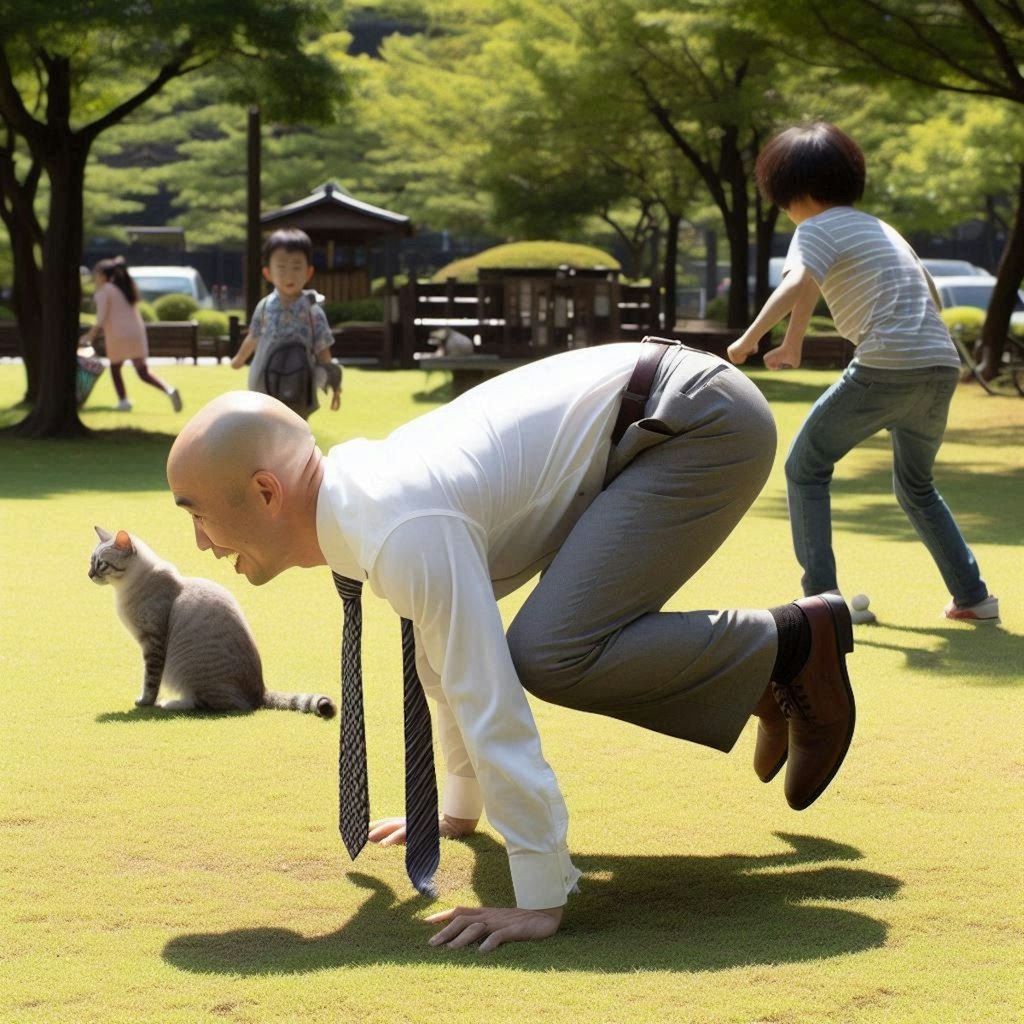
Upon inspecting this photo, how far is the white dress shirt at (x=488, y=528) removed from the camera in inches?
131

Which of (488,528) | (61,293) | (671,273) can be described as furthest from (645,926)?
Answer: (671,273)

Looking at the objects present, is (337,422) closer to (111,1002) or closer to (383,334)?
(383,334)

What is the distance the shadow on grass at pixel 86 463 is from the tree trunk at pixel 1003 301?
11.8 meters

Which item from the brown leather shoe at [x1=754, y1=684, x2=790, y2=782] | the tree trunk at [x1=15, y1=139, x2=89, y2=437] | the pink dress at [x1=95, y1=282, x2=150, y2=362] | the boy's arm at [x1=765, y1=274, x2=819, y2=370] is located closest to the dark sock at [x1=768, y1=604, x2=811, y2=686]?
the brown leather shoe at [x1=754, y1=684, x2=790, y2=782]

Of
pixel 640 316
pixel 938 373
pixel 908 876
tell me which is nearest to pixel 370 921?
pixel 908 876

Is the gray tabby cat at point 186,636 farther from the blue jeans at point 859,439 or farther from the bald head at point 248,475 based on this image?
the blue jeans at point 859,439

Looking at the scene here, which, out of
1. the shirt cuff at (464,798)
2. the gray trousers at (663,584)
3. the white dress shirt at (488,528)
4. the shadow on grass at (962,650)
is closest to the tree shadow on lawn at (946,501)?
the shadow on grass at (962,650)

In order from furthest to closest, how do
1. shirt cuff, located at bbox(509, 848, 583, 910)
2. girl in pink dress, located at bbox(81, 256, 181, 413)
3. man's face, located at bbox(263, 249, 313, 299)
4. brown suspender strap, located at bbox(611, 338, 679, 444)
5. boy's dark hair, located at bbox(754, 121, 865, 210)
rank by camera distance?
girl in pink dress, located at bbox(81, 256, 181, 413) < man's face, located at bbox(263, 249, 313, 299) < boy's dark hair, located at bbox(754, 121, 865, 210) < brown suspender strap, located at bbox(611, 338, 679, 444) < shirt cuff, located at bbox(509, 848, 583, 910)

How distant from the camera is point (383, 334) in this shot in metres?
28.5

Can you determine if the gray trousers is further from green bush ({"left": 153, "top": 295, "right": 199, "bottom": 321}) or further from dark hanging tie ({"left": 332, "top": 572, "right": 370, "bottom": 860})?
green bush ({"left": 153, "top": 295, "right": 199, "bottom": 321})

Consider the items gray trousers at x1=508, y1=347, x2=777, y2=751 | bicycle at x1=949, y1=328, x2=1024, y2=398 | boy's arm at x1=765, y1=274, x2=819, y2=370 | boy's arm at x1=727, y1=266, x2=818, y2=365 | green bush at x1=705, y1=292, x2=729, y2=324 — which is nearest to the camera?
gray trousers at x1=508, y1=347, x2=777, y2=751

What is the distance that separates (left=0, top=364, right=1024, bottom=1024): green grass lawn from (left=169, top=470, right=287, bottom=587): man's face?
→ 30.7 inches

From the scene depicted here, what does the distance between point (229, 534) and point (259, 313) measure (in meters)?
6.90

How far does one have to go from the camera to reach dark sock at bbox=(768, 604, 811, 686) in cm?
378
